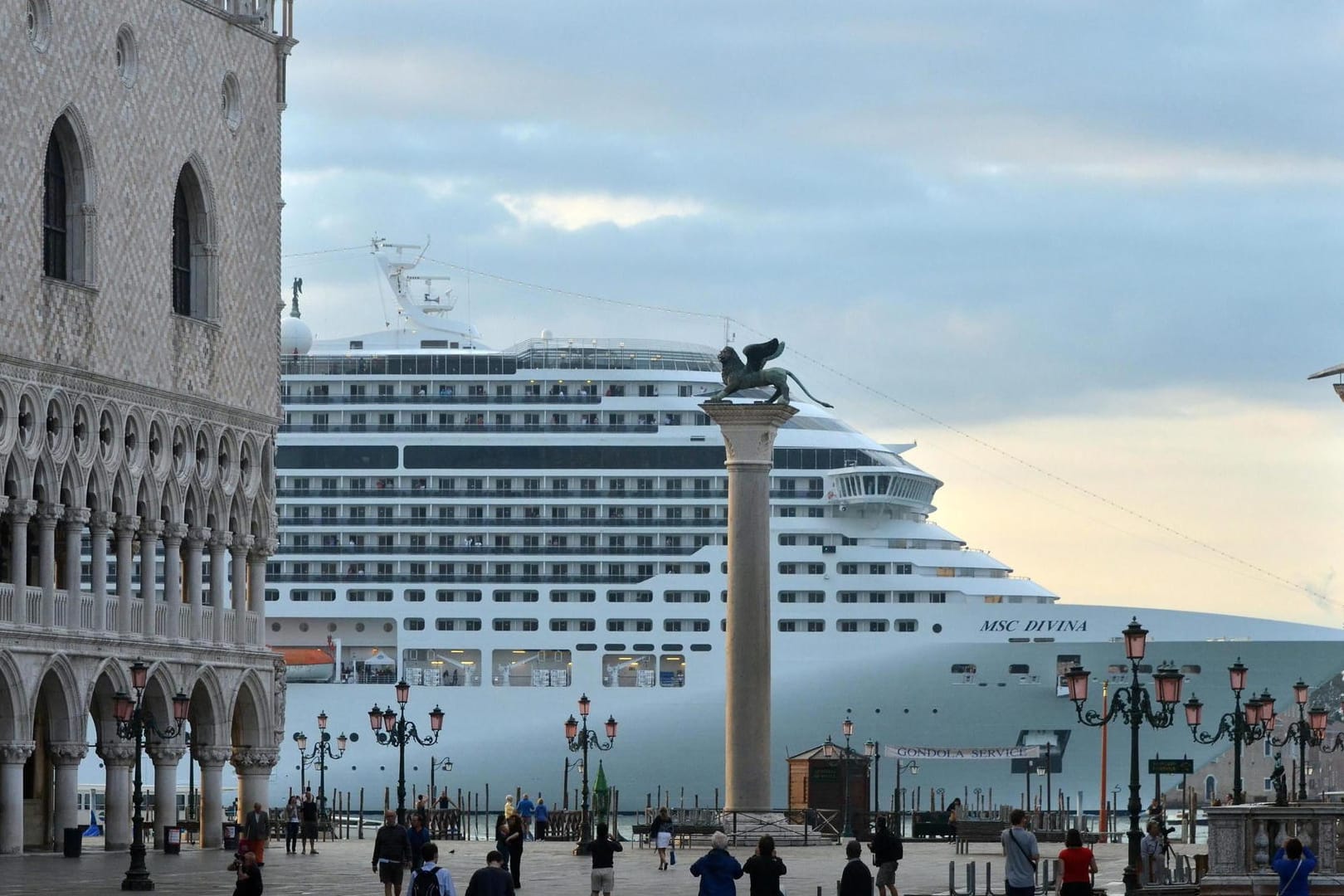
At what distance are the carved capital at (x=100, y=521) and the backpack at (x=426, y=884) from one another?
83.4 feet

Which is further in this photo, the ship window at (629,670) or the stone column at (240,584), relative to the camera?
the ship window at (629,670)

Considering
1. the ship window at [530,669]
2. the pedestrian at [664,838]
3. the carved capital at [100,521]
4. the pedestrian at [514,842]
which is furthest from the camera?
the ship window at [530,669]

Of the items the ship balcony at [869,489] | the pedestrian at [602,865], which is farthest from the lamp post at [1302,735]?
the ship balcony at [869,489]

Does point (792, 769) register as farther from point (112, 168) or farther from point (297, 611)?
point (297, 611)

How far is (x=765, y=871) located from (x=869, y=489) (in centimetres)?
5744

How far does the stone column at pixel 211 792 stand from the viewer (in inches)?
1897

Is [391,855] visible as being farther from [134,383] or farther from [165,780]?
[165,780]

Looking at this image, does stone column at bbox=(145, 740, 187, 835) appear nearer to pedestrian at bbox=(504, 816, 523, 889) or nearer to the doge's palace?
the doge's palace

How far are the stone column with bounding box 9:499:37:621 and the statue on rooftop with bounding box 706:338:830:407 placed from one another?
10.9 metres

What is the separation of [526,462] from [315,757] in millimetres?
10869

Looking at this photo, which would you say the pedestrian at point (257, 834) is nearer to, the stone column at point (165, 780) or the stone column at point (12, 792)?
the stone column at point (12, 792)

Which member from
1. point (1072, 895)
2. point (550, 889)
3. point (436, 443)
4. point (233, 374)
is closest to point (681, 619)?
point (436, 443)

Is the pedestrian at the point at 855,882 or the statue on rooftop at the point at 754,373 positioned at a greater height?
the statue on rooftop at the point at 754,373

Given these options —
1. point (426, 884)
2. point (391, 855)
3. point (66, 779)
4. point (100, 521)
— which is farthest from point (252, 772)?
point (426, 884)
